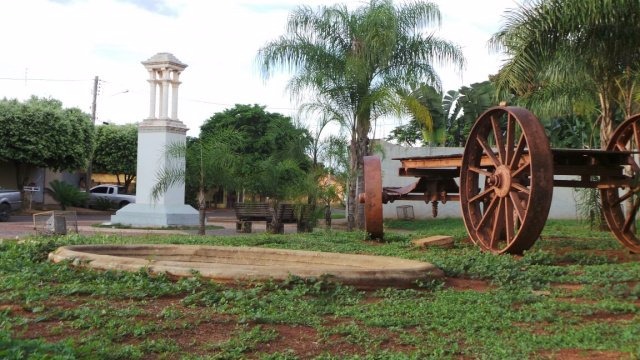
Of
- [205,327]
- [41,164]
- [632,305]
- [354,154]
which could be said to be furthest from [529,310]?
[41,164]

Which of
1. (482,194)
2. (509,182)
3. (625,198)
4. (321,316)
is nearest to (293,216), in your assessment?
(482,194)

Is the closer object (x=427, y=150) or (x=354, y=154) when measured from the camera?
(x=354, y=154)

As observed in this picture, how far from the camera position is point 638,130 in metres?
9.64

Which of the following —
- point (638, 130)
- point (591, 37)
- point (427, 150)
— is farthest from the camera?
point (427, 150)

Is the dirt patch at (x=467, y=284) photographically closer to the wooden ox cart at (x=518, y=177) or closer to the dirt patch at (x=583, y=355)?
the wooden ox cart at (x=518, y=177)

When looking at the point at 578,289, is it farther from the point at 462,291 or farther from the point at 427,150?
the point at 427,150

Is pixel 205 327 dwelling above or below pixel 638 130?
below

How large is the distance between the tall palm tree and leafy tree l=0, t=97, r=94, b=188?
990 inches

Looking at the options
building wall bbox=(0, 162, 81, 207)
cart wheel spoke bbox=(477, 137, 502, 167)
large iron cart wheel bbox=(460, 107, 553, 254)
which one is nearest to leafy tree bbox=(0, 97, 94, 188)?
building wall bbox=(0, 162, 81, 207)

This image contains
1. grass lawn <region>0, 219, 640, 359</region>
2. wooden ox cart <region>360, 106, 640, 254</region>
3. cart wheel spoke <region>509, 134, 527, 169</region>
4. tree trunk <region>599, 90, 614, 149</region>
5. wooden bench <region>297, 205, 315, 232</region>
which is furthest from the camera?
wooden bench <region>297, 205, 315, 232</region>

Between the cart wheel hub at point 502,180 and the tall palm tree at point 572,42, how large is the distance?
3.55 metres

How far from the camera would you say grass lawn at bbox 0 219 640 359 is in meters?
4.30

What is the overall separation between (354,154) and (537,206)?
10.6 meters

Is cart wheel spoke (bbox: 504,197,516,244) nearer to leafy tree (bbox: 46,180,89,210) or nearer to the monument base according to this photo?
the monument base
